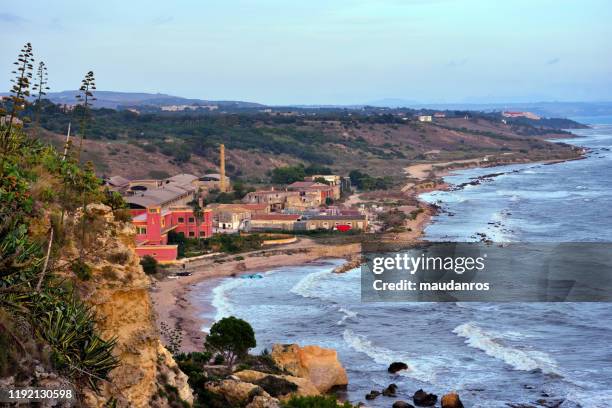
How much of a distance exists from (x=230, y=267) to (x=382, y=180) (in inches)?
1784

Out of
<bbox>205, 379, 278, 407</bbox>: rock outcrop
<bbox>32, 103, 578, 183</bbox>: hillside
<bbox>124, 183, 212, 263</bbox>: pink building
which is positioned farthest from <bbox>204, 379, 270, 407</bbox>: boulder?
<bbox>32, 103, 578, 183</bbox>: hillside

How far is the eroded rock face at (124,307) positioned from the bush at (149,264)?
2782cm

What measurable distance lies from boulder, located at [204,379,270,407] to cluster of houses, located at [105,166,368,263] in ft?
64.4

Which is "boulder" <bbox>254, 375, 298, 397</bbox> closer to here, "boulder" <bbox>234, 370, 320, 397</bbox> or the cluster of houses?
"boulder" <bbox>234, 370, 320, 397</bbox>

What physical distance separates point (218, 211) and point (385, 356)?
95.8 ft

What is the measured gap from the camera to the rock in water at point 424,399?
23.2 meters

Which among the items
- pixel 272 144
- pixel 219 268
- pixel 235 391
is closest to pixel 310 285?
pixel 219 268

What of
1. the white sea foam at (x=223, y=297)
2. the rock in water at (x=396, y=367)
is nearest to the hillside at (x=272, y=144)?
the white sea foam at (x=223, y=297)

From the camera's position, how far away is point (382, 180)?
291 ft

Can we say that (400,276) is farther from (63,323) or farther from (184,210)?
(63,323)

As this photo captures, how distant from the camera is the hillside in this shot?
301 feet

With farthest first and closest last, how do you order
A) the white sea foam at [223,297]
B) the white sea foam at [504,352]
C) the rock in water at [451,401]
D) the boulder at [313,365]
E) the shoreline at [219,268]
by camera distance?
the white sea foam at [223,297] < the shoreline at [219,268] < the white sea foam at [504,352] < the boulder at [313,365] < the rock in water at [451,401]

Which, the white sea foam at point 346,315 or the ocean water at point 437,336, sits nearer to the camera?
the ocean water at point 437,336

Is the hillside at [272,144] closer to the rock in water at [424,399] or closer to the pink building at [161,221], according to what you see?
the pink building at [161,221]
